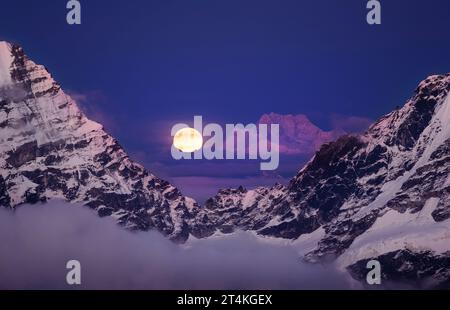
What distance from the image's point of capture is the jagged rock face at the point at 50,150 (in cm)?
2100

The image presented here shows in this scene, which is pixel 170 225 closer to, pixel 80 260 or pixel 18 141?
pixel 18 141

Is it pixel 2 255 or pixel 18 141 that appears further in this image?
pixel 18 141

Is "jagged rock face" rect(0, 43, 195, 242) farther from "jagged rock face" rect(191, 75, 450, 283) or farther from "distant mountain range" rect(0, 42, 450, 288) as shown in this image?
"jagged rock face" rect(191, 75, 450, 283)

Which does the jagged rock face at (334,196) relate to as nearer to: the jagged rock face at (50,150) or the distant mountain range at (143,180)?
the distant mountain range at (143,180)

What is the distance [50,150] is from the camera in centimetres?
2881

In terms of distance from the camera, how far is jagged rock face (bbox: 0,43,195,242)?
21000 mm

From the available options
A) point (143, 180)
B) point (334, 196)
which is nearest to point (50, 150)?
point (143, 180)

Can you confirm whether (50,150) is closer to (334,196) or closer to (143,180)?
(143,180)

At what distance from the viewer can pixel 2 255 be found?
18156mm
